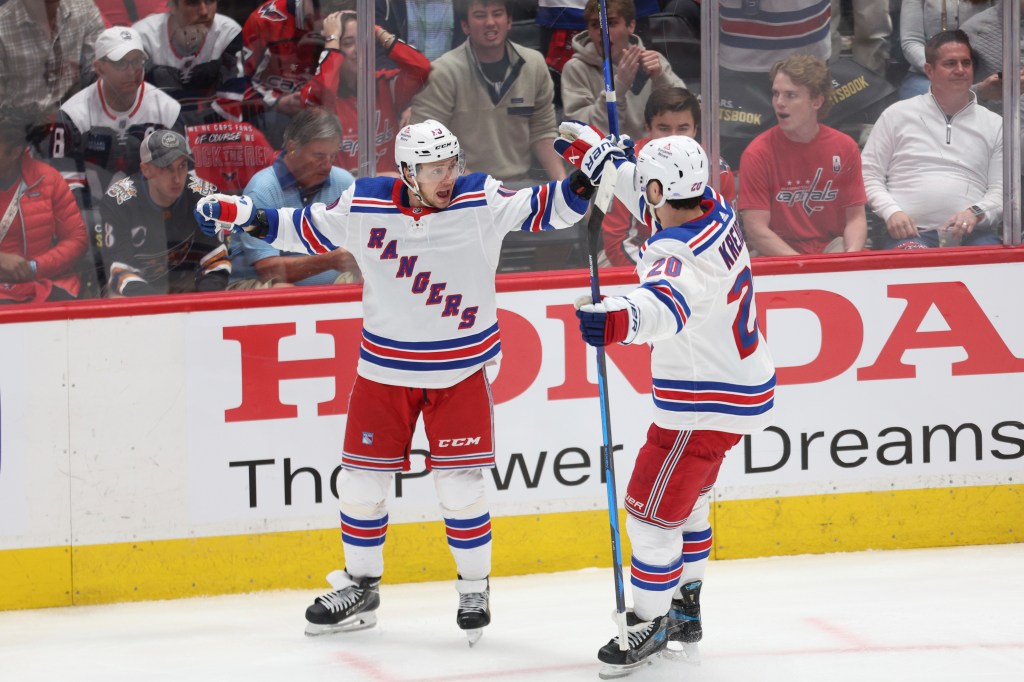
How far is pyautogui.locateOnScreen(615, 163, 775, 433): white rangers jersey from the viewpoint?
3174 millimetres

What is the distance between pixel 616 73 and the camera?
437cm

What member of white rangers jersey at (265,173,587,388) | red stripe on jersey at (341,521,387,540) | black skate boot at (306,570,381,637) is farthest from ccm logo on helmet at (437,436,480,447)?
black skate boot at (306,570,381,637)

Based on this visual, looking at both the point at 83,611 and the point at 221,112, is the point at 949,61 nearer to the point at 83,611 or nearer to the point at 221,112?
the point at 221,112

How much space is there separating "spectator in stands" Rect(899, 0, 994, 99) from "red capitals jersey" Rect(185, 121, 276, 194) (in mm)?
2213

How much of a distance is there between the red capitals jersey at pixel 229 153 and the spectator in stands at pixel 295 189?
0.12 ft

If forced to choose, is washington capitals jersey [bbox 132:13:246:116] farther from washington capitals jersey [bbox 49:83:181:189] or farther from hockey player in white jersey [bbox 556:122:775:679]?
hockey player in white jersey [bbox 556:122:775:679]

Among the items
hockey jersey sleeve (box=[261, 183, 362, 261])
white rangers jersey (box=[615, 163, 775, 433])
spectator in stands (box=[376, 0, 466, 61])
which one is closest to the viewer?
white rangers jersey (box=[615, 163, 775, 433])

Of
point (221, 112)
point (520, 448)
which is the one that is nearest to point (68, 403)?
point (221, 112)

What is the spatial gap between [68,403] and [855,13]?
2937mm

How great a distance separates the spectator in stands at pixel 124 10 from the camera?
13.3 feet

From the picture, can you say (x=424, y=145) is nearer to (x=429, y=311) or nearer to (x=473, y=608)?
(x=429, y=311)

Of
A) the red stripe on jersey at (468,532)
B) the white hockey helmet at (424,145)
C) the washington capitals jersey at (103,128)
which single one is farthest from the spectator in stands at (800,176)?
the washington capitals jersey at (103,128)

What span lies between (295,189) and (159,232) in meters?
0.46

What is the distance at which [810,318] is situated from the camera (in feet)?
14.5
